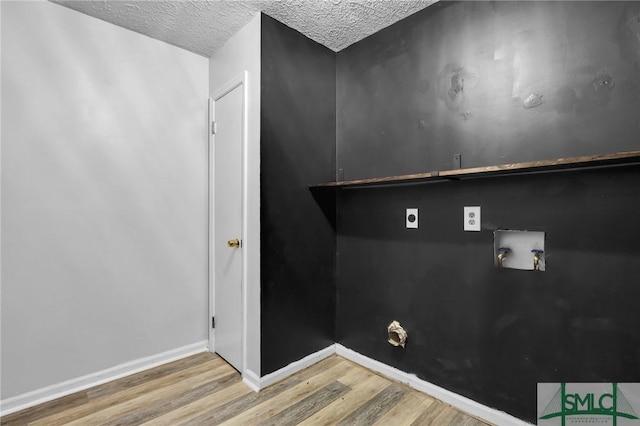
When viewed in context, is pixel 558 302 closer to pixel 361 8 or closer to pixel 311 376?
pixel 311 376

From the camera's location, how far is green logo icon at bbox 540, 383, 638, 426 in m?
1.36

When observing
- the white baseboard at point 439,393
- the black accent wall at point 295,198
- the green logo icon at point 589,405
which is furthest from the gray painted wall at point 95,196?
the green logo icon at point 589,405

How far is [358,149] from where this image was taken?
2354mm

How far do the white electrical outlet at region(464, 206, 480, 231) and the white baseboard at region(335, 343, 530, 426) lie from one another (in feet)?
3.22

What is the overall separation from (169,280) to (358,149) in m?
1.76

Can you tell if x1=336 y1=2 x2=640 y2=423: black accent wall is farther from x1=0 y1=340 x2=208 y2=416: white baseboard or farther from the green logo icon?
x1=0 y1=340 x2=208 y2=416: white baseboard

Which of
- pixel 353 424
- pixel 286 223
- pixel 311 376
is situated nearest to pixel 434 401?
pixel 353 424

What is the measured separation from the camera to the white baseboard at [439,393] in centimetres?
166

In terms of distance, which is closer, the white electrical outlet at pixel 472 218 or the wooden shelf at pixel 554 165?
A: the wooden shelf at pixel 554 165

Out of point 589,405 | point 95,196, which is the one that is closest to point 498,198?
point 589,405

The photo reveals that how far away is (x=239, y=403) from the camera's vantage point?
187 centimetres

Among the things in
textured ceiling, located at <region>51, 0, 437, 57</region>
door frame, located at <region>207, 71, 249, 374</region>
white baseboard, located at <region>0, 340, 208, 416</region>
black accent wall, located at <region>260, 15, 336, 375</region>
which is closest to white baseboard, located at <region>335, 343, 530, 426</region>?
black accent wall, located at <region>260, 15, 336, 375</region>

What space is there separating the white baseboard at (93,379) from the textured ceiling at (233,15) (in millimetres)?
2357

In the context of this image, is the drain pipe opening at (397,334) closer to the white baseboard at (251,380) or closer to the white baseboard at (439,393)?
the white baseboard at (439,393)
